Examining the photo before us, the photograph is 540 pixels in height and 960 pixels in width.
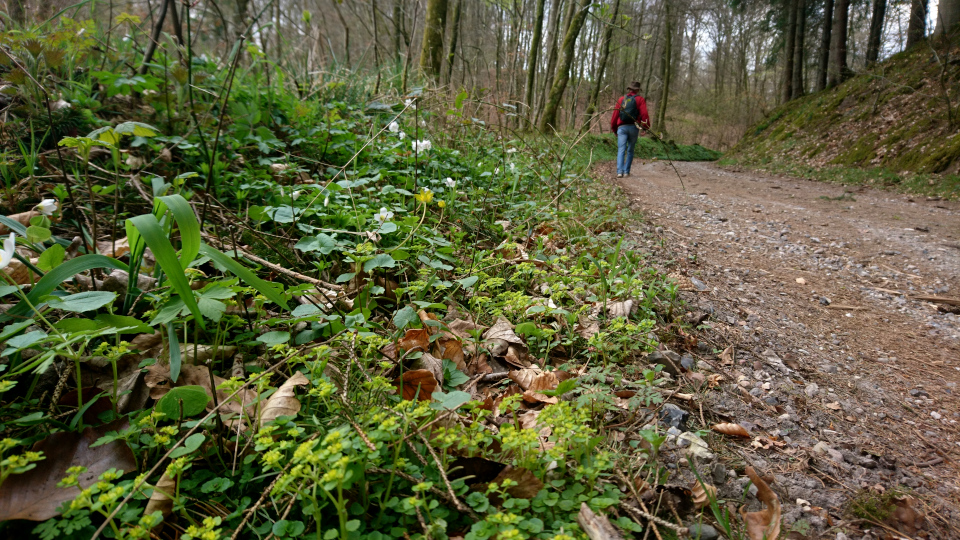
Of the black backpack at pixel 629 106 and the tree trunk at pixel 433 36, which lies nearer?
the tree trunk at pixel 433 36

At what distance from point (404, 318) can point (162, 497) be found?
0.81m

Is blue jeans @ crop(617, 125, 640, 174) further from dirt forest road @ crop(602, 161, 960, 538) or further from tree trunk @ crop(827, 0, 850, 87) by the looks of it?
tree trunk @ crop(827, 0, 850, 87)

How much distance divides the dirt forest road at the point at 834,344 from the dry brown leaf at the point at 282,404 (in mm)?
1461

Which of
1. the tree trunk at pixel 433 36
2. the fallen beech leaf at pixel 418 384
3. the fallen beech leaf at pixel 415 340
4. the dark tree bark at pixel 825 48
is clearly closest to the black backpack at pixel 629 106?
the tree trunk at pixel 433 36

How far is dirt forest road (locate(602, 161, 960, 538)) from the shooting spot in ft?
5.25

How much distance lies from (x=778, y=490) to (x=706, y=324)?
1.12 meters

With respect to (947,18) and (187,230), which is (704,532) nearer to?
(187,230)

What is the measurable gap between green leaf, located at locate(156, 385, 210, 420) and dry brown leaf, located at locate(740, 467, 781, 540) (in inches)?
58.0

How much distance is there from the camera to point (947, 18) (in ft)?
34.0

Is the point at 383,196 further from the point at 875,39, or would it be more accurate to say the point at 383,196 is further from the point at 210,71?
the point at 875,39

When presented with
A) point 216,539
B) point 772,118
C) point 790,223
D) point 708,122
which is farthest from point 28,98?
point 708,122

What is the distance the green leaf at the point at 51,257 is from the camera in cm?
139

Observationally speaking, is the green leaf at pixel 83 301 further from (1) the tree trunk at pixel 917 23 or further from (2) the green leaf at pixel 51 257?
(1) the tree trunk at pixel 917 23

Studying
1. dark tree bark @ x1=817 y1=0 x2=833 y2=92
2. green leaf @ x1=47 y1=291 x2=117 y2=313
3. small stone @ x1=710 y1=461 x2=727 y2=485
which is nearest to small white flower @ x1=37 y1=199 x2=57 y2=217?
green leaf @ x1=47 y1=291 x2=117 y2=313
